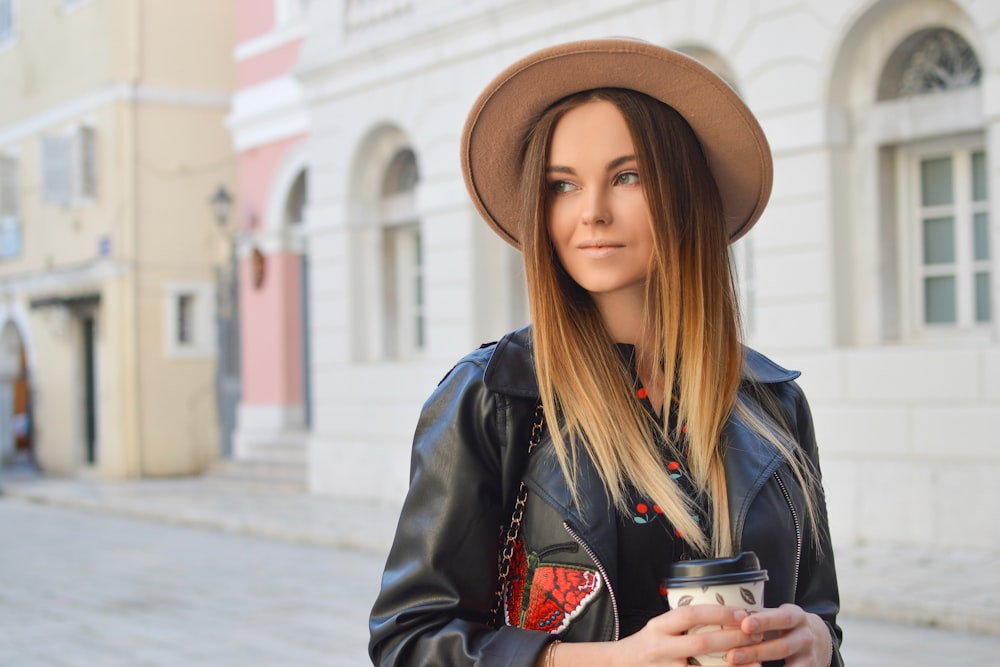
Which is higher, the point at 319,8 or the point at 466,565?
the point at 319,8

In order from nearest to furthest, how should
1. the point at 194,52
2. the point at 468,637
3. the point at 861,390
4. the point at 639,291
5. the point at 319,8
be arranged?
the point at 468,637, the point at 639,291, the point at 861,390, the point at 319,8, the point at 194,52

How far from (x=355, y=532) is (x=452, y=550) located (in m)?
10.3

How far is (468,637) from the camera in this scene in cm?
178

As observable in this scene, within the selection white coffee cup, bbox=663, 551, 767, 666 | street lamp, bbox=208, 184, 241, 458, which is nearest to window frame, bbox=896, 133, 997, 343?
white coffee cup, bbox=663, 551, 767, 666

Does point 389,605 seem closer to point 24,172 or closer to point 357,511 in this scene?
point 357,511

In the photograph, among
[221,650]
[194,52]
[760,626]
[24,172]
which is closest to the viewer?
[760,626]

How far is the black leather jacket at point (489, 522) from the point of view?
180cm

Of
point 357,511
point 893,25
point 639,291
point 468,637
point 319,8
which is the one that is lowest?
point 357,511

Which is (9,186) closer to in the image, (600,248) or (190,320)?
(190,320)

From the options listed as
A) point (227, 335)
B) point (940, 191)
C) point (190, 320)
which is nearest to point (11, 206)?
point (190, 320)

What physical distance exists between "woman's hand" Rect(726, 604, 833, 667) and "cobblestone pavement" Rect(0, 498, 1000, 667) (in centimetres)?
496

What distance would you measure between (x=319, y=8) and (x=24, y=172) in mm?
9924

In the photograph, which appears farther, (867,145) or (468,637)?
(867,145)

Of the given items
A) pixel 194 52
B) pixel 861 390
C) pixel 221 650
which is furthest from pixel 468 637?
pixel 194 52
